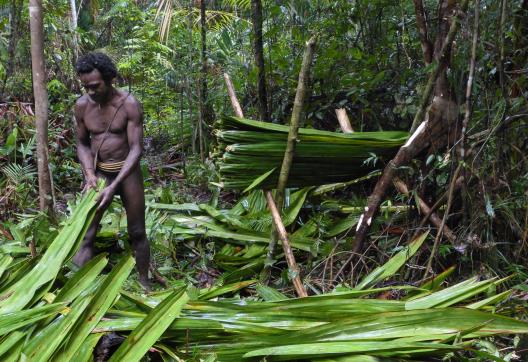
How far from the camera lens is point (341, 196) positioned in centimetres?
527

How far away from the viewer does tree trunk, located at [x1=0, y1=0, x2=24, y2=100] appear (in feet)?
22.6

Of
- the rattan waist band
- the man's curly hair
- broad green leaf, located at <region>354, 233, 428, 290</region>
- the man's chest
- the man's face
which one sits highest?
the man's curly hair

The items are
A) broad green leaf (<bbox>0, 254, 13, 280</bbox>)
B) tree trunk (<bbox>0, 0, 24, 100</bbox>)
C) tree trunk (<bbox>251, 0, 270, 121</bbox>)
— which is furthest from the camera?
tree trunk (<bbox>0, 0, 24, 100</bbox>)

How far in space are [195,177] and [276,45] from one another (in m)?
1.68

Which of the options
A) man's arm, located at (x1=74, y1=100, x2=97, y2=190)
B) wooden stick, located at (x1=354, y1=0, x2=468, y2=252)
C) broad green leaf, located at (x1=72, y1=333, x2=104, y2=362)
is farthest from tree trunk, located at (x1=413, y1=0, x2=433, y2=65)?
broad green leaf, located at (x1=72, y1=333, x2=104, y2=362)

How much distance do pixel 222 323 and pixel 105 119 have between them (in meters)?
1.65

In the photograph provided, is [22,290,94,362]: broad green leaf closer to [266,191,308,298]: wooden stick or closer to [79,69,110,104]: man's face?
[266,191,308,298]: wooden stick

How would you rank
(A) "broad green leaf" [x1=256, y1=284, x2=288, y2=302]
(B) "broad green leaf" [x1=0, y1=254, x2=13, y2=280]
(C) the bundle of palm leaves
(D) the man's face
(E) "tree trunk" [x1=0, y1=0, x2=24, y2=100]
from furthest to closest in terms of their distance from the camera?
(E) "tree trunk" [x1=0, y1=0, x2=24, y2=100]
(C) the bundle of palm leaves
(D) the man's face
(A) "broad green leaf" [x1=256, y1=284, x2=288, y2=302]
(B) "broad green leaf" [x1=0, y1=254, x2=13, y2=280]

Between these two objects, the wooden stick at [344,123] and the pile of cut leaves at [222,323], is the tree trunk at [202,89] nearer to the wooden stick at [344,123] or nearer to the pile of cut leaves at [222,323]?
the wooden stick at [344,123]

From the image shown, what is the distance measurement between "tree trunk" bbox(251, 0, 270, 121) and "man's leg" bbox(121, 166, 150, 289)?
218cm

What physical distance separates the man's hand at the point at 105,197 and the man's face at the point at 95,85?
0.56 meters

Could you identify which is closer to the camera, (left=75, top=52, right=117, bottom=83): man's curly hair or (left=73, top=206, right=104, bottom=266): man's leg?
(left=75, top=52, right=117, bottom=83): man's curly hair

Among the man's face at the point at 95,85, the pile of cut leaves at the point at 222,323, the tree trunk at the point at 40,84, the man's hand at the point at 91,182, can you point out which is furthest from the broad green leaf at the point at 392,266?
the tree trunk at the point at 40,84

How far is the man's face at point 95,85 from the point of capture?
3523 mm
